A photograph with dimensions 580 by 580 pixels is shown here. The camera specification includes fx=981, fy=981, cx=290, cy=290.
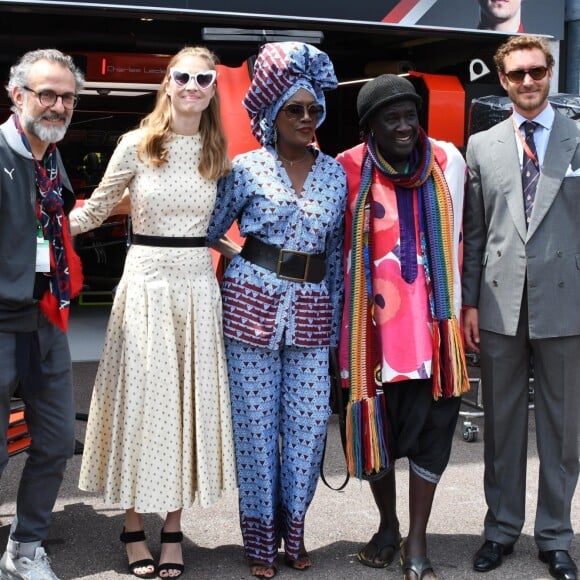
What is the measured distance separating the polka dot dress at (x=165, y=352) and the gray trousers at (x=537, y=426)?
3.68ft

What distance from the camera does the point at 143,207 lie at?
380cm

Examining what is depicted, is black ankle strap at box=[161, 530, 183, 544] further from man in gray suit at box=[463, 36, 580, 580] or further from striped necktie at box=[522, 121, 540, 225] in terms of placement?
striped necktie at box=[522, 121, 540, 225]

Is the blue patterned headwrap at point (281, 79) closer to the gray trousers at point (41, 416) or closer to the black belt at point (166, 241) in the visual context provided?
the black belt at point (166, 241)

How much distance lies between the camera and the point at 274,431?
12.9 ft

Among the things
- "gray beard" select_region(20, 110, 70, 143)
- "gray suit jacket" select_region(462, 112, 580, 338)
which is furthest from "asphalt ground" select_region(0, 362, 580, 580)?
"gray beard" select_region(20, 110, 70, 143)

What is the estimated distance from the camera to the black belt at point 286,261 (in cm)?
380

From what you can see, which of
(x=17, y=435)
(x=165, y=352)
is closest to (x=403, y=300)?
(x=165, y=352)

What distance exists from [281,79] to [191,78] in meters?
0.34

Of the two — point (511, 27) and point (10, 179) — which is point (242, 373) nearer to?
point (10, 179)

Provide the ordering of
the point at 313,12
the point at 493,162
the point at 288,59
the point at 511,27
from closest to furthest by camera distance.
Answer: the point at 288,59 < the point at 493,162 < the point at 313,12 < the point at 511,27

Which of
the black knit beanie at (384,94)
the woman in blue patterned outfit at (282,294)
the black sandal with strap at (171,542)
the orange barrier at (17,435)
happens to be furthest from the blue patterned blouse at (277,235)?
the orange barrier at (17,435)

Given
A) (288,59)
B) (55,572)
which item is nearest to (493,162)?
(288,59)

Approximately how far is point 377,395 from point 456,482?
1504 millimetres

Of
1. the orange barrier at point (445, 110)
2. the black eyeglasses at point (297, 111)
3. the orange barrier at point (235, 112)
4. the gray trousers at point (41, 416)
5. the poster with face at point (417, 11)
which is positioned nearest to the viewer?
the gray trousers at point (41, 416)
